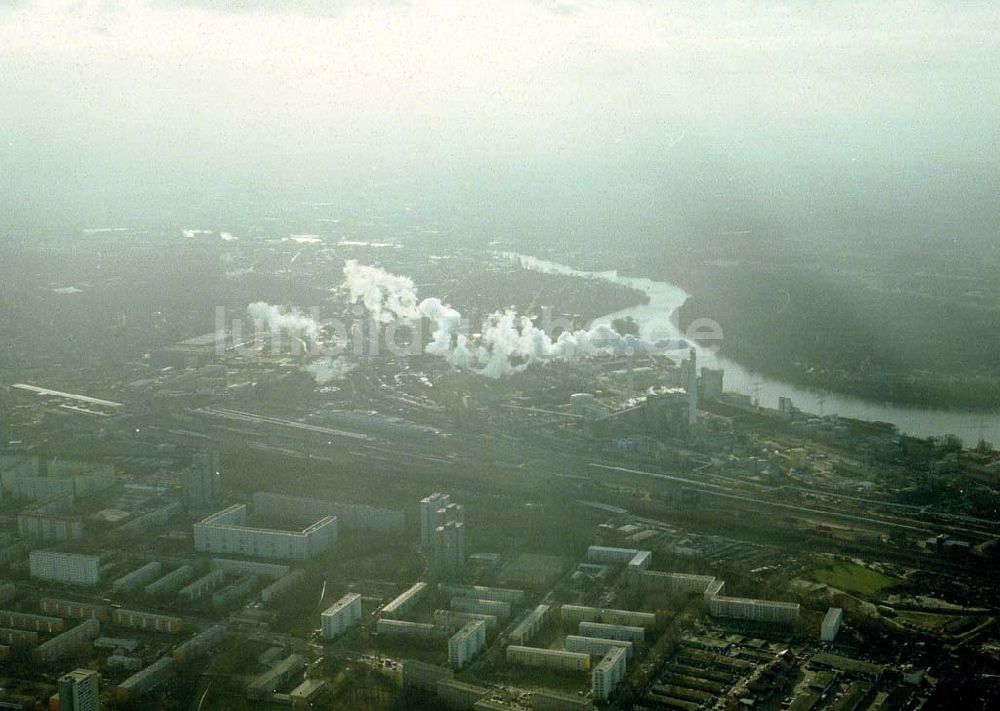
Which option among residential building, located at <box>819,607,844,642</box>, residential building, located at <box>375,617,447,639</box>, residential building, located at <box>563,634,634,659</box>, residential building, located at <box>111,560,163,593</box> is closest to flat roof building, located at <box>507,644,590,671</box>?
residential building, located at <box>563,634,634,659</box>

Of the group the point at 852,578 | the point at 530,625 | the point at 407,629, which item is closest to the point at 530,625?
the point at 530,625

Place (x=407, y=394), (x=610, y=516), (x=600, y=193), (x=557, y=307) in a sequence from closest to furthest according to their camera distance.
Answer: (x=610, y=516) < (x=407, y=394) < (x=557, y=307) < (x=600, y=193)

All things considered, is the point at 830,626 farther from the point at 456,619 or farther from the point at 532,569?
the point at 456,619

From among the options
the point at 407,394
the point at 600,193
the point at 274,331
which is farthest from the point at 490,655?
the point at 600,193

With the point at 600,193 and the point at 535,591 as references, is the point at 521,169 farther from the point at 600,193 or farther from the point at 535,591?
the point at 535,591

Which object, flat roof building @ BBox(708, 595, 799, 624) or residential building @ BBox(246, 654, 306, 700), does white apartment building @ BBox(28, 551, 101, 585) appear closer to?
residential building @ BBox(246, 654, 306, 700)

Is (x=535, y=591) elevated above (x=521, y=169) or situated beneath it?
situated beneath

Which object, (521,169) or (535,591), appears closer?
(535,591)
